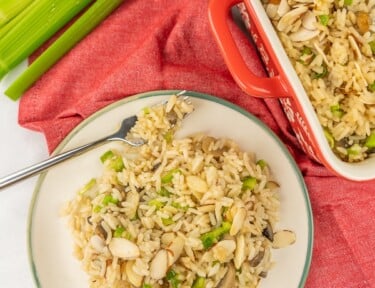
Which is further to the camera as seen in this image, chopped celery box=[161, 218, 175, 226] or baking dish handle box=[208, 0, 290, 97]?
chopped celery box=[161, 218, 175, 226]

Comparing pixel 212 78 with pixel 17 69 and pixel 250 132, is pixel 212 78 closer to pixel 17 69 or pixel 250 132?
pixel 250 132

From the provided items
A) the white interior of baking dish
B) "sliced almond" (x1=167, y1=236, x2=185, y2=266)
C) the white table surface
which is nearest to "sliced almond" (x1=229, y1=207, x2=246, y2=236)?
"sliced almond" (x1=167, y1=236, x2=185, y2=266)

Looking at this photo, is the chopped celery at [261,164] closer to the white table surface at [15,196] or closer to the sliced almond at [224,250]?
the sliced almond at [224,250]

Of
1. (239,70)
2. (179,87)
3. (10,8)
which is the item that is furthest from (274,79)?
(10,8)

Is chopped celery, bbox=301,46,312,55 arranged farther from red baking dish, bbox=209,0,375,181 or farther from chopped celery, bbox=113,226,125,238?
chopped celery, bbox=113,226,125,238

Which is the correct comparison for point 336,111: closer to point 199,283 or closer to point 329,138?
point 329,138

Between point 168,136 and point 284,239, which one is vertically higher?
point 168,136
